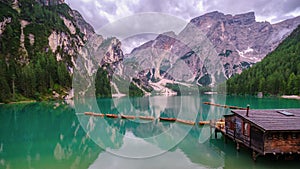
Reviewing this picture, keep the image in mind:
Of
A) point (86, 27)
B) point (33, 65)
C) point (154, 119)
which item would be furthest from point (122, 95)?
point (86, 27)

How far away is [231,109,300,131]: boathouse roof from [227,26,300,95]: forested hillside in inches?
3170

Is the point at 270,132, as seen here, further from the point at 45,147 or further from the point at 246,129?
the point at 45,147

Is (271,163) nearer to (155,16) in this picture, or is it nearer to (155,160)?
(155,160)

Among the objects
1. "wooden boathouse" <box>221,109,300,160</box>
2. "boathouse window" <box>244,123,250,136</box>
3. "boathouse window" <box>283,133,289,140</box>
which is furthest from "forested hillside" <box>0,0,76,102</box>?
"boathouse window" <box>283,133,289,140</box>

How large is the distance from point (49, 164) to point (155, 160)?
7.82 m

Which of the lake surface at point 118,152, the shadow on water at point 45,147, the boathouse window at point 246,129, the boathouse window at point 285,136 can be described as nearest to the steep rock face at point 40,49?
the shadow on water at point 45,147

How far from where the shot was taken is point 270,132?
18.0 meters

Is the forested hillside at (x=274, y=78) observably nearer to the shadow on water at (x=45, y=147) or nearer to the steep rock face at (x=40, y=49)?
the steep rock face at (x=40, y=49)

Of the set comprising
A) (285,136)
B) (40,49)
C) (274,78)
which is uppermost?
(40,49)

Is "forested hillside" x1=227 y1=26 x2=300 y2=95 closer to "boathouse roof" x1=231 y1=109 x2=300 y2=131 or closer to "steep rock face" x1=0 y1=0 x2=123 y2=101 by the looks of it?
"steep rock face" x1=0 y1=0 x2=123 y2=101

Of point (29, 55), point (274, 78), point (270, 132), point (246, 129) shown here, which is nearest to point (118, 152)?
point (246, 129)

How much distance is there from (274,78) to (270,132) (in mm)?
95423

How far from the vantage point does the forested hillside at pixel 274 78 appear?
321 feet

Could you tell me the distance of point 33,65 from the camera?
109m
